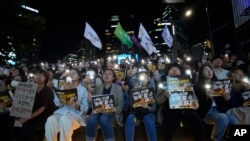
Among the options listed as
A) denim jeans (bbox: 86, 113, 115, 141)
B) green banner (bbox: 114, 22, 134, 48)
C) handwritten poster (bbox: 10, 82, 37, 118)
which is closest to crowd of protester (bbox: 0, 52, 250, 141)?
denim jeans (bbox: 86, 113, 115, 141)

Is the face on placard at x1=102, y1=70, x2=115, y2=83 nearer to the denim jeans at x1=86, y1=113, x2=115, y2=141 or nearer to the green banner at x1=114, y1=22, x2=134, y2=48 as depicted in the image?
the denim jeans at x1=86, y1=113, x2=115, y2=141

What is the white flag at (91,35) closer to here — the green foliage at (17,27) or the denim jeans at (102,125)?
the green foliage at (17,27)

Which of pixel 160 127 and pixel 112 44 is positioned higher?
pixel 112 44

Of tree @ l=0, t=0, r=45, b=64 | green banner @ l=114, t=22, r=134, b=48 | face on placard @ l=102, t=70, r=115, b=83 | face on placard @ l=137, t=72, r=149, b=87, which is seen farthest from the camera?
green banner @ l=114, t=22, r=134, b=48

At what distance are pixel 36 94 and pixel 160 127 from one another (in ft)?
8.96

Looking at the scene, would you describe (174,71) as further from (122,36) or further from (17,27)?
(17,27)

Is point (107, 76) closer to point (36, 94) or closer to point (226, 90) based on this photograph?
point (36, 94)

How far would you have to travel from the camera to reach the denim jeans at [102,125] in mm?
5477

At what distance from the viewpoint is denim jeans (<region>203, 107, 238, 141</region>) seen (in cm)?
534

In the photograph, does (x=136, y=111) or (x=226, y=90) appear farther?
(x=136, y=111)

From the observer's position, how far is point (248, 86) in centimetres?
557

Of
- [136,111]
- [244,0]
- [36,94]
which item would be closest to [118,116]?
[136,111]

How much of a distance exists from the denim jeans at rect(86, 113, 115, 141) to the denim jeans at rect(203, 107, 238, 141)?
6.41ft

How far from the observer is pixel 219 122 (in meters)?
5.36
